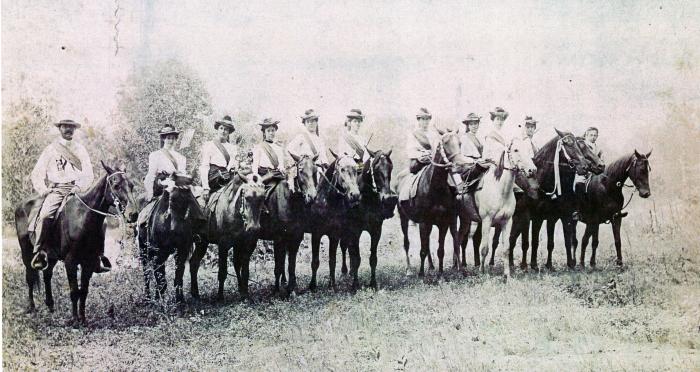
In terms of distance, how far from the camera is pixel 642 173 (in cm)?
766

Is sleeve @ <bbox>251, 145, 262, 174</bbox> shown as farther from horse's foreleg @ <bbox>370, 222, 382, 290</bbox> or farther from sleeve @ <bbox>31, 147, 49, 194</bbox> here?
sleeve @ <bbox>31, 147, 49, 194</bbox>

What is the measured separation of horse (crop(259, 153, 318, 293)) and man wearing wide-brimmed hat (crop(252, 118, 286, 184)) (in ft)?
0.43

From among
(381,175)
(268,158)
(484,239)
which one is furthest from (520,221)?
(268,158)

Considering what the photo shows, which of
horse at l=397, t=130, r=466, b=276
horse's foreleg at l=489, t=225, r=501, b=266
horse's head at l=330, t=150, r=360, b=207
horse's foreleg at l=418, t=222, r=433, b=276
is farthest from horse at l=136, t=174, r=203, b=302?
horse's foreleg at l=489, t=225, r=501, b=266

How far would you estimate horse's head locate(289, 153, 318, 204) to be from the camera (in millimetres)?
7309

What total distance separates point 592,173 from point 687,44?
176 cm

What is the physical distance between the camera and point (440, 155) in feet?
25.1

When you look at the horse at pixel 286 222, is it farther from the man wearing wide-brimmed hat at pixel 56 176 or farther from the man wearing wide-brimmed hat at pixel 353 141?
the man wearing wide-brimmed hat at pixel 56 176

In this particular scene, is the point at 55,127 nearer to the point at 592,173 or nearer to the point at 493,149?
the point at 493,149

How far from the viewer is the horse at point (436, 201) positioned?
7.61 metres

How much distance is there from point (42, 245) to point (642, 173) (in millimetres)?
6629

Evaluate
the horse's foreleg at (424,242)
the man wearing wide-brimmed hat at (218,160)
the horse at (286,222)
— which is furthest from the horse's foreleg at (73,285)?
the horse's foreleg at (424,242)

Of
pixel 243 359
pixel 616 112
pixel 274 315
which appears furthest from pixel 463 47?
pixel 243 359

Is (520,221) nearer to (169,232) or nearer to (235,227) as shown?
(235,227)
